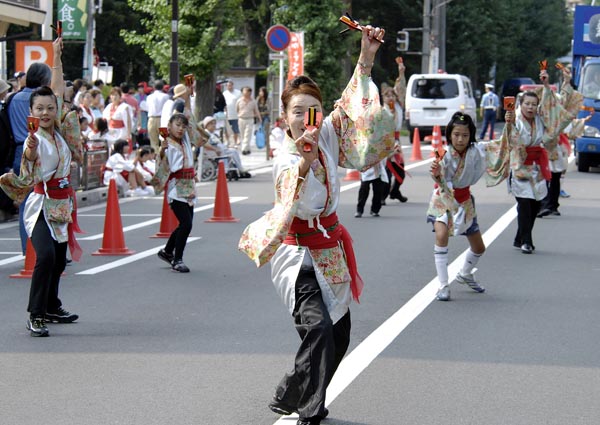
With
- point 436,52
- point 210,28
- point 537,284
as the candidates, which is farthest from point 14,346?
point 436,52

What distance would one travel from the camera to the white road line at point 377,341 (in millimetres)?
6555

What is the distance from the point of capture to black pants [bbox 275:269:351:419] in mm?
5543

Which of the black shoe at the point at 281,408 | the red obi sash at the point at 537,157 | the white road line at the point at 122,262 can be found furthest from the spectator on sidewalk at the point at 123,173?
the black shoe at the point at 281,408

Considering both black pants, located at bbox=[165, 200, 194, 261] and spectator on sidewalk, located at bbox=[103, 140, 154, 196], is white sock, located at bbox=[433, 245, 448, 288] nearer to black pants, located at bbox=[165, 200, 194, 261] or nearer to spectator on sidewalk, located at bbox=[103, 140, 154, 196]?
black pants, located at bbox=[165, 200, 194, 261]

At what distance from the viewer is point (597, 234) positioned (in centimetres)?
1398

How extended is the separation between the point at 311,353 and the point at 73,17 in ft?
86.2

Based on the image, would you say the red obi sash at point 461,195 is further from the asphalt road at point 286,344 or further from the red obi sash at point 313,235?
the red obi sash at point 313,235

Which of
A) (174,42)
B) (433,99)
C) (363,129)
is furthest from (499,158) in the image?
(433,99)

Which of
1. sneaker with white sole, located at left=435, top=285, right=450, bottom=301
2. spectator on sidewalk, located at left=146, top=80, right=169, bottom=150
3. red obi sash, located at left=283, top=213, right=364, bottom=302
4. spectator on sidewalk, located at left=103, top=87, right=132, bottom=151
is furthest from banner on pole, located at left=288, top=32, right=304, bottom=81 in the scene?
red obi sash, located at left=283, top=213, right=364, bottom=302

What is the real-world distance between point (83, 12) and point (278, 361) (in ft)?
81.5

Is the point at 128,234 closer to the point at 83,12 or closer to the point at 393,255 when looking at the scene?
the point at 393,255

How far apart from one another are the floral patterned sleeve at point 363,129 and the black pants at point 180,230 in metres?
5.44

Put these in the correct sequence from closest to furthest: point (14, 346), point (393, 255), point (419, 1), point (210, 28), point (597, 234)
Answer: point (14, 346)
point (393, 255)
point (597, 234)
point (210, 28)
point (419, 1)

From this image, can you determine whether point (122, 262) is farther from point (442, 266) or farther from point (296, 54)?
point (296, 54)
